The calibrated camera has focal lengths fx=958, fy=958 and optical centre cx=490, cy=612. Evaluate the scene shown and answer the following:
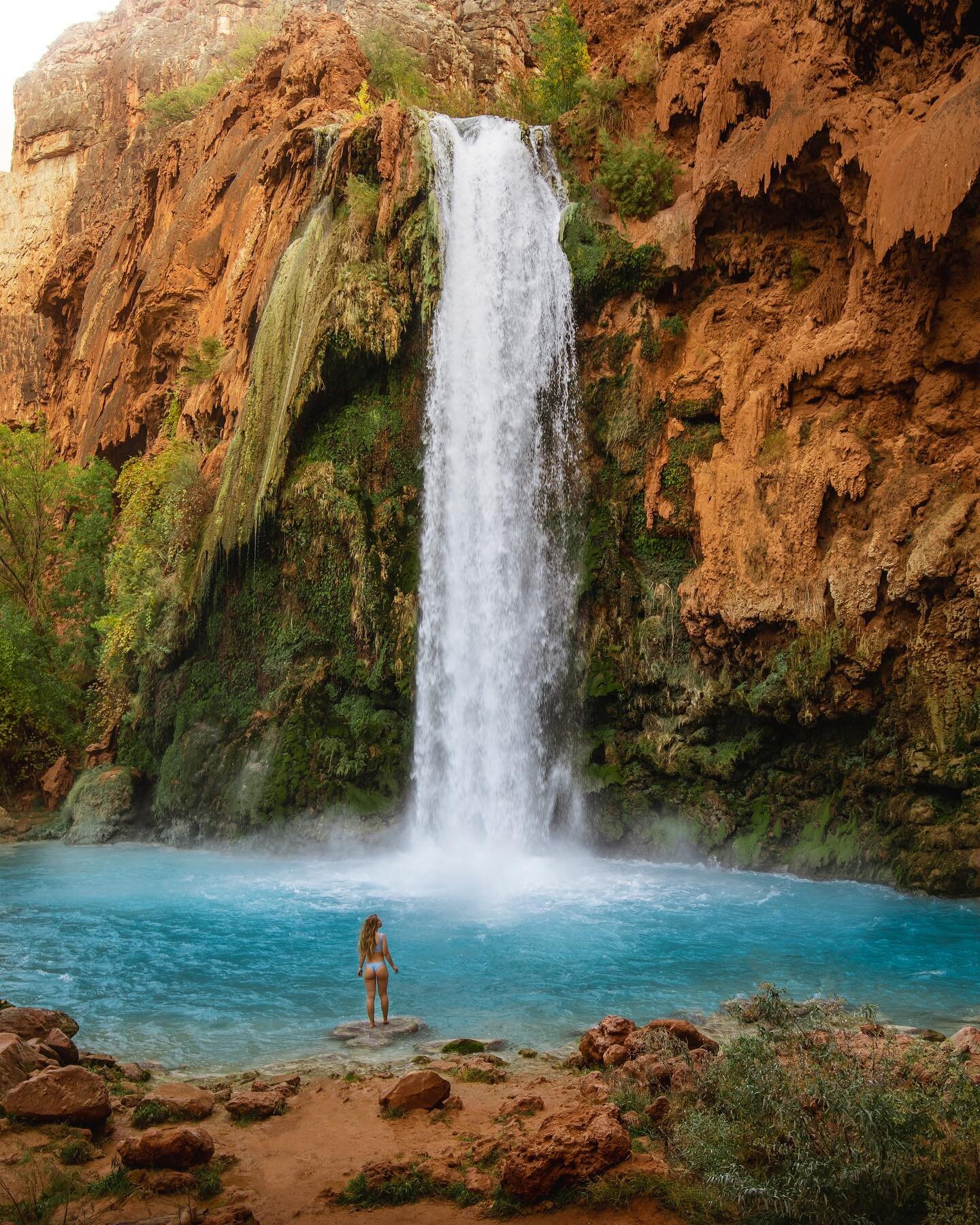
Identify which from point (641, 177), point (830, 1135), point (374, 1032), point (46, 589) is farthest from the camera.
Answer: point (46, 589)

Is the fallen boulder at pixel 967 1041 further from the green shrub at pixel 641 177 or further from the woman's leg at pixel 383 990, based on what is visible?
the green shrub at pixel 641 177

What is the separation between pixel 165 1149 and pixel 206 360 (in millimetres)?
25142

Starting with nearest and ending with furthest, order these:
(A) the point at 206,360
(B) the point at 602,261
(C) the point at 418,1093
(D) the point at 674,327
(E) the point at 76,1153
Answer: (E) the point at 76,1153
(C) the point at 418,1093
(D) the point at 674,327
(B) the point at 602,261
(A) the point at 206,360

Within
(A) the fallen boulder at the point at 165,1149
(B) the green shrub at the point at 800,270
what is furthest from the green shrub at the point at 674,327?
(A) the fallen boulder at the point at 165,1149

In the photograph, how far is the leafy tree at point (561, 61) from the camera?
25641 millimetres

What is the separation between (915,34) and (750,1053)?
1858 centimetres

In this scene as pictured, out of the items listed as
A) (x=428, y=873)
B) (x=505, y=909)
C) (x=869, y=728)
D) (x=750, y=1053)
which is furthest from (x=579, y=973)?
(x=869, y=728)

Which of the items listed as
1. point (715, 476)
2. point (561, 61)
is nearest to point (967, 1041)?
point (715, 476)

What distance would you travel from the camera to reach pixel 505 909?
1389 centimetres

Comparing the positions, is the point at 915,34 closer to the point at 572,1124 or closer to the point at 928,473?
the point at 928,473

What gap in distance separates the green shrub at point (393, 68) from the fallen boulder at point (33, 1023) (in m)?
28.1

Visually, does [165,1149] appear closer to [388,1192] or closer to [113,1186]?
[113,1186]

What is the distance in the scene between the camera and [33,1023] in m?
7.61

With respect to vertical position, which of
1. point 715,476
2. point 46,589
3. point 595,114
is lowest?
point 46,589
